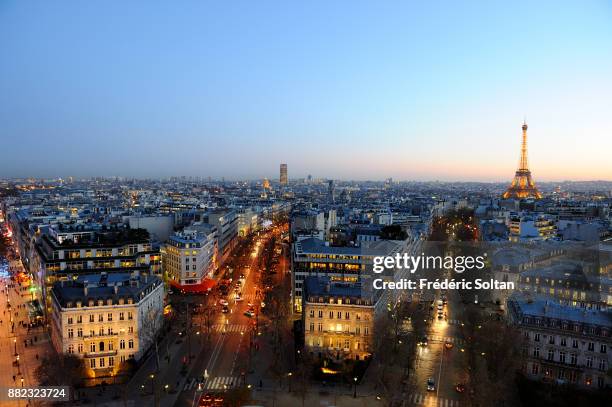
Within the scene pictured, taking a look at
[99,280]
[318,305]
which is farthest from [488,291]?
[99,280]

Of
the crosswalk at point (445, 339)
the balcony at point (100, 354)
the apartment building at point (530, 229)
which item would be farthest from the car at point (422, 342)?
the apartment building at point (530, 229)

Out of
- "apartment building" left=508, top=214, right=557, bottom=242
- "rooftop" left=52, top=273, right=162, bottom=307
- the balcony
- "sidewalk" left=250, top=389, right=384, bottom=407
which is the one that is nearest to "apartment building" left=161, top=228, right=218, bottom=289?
"rooftop" left=52, top=273, right=162, bottom=307

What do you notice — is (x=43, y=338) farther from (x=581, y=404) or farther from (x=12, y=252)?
(x=12, y=252)

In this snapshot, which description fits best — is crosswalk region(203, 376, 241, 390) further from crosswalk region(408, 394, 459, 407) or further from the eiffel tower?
the eiffel tower

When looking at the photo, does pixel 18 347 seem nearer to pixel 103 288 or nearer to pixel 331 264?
pixel 103 288

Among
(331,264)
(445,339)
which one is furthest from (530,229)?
(331,264)

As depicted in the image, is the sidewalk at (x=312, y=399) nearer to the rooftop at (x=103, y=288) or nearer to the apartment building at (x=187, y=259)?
the rooftop at (x=103, y=288)

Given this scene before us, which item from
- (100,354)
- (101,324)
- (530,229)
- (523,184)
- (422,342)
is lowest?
(422,342)
